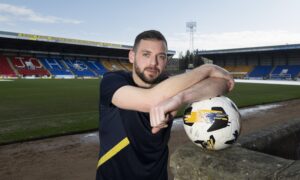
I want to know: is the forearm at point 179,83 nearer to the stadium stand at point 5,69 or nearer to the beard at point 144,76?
the beard at point 144,76

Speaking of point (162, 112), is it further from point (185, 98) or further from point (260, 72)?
point (260, 72)

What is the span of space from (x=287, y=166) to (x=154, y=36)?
4.41ft

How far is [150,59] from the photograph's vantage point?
2104 mm

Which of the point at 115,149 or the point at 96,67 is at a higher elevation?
the point at 115,149

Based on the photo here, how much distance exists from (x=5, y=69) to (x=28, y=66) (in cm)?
537

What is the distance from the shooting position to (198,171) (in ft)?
8.12

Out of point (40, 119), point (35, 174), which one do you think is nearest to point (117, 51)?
point (40, 119)

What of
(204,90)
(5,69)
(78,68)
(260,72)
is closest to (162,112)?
(204,90)

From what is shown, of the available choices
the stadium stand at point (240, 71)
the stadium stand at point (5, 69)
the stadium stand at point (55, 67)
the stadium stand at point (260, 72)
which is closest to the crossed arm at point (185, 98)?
the stadium stand at point (5, 69)

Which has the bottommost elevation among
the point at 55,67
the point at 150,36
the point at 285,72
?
the point at 285,72

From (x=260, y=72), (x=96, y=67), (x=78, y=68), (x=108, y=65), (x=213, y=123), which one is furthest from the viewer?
(x=108, y=65)

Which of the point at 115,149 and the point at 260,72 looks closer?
the point at 115,149

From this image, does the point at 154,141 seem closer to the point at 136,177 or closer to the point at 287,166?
the point at 136,177

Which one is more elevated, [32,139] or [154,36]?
[154,36]
